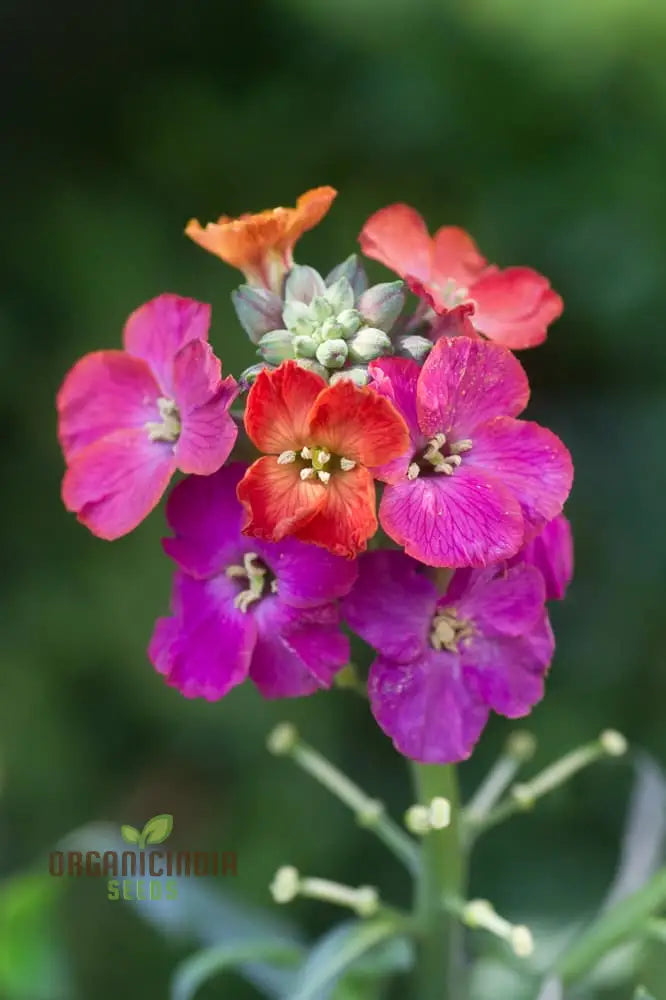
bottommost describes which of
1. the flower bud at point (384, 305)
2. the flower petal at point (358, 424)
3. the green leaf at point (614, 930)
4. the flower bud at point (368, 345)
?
the green leaf at point (614, 930)

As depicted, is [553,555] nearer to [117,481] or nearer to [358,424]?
[358,424]

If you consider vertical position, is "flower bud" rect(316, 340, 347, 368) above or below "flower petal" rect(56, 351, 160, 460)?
above

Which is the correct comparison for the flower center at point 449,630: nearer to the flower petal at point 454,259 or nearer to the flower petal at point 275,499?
the flower petal at point 275,499

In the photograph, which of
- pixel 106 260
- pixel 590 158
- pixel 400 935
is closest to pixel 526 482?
pixel 400 935

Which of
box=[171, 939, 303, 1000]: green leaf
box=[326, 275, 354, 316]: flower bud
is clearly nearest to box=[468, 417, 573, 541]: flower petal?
box=[326, 275, 354, 316]: flower bud

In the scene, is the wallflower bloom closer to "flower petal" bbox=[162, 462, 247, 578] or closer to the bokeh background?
"flower petal" bbox=[162, 462, 247, 578]
